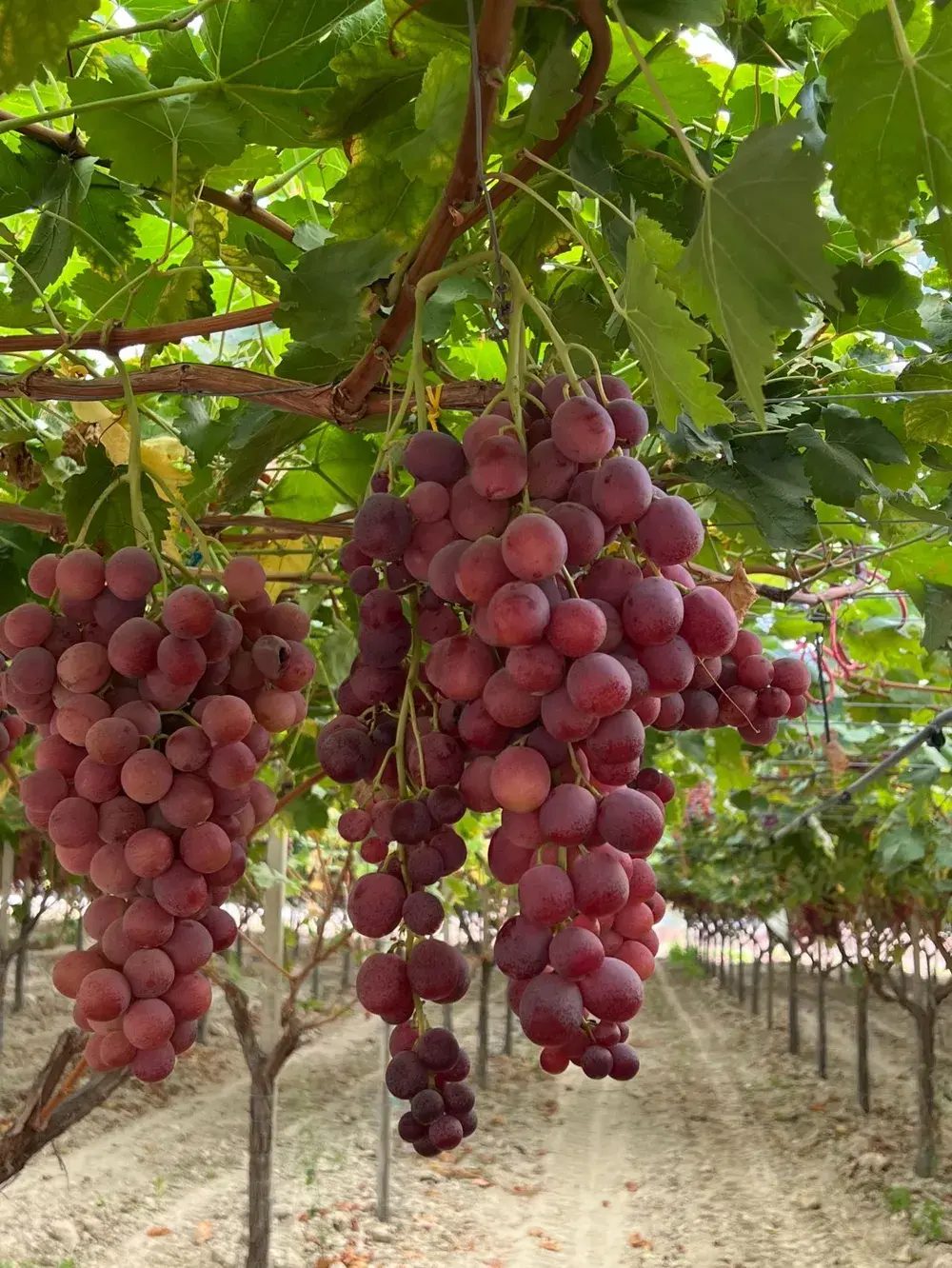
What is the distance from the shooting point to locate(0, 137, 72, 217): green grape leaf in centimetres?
149

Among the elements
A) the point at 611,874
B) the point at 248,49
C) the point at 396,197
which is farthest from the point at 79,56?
the point at 611,874

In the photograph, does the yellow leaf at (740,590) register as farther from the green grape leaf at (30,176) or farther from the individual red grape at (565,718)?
the green grape leaf at (30,176)

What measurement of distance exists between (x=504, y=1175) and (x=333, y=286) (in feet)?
33.4

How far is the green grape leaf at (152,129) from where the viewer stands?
1325 mm

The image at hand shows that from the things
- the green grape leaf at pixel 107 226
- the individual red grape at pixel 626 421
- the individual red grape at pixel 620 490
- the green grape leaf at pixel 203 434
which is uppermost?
the green grape leaf at pixel 107 226

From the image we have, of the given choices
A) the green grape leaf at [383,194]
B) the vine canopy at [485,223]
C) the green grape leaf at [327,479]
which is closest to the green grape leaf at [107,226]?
the vine canopy at [485,223]

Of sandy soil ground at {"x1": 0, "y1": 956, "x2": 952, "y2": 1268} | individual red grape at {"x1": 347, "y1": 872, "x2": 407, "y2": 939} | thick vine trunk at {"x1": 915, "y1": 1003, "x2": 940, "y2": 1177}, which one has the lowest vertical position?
sandy soil ground at {"x1": 0, "y1": 956, "x2": 952, "y2": 1268}

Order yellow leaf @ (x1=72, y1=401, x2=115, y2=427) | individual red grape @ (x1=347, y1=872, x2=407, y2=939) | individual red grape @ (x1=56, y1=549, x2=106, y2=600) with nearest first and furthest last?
individual red grape @ (x1=347, y1=872, x2=407, y2=939) → individual red grape @ (x1=56, y1=549, x2=106, y2=600) → yellow leaf @ (x1=72, y1=401, x2=115, y2=427)

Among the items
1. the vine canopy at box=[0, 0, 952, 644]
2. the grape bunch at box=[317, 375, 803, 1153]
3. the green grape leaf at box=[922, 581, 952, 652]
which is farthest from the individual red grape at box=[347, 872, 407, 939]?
the green grape leaf at box=[922, 581, 952, 652]

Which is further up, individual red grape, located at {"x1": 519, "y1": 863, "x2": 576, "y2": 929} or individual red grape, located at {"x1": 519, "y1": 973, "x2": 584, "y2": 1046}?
individual red grape, located at {"x1": 519, "y1": 863, "x2": 576, "y2": 929}

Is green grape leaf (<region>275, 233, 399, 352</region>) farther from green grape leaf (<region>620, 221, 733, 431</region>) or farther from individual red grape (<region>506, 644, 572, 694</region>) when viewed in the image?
individual red grape (<region>506, 644, 572, 694</region>)

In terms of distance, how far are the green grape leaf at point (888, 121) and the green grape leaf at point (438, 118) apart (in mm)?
311

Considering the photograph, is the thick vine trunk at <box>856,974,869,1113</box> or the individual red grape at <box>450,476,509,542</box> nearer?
the individual red grape at <box>450,476,509,542</box>

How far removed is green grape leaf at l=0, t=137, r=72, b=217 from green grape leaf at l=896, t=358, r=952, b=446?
1.23 m
